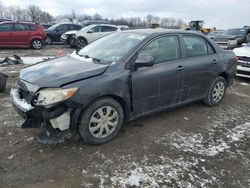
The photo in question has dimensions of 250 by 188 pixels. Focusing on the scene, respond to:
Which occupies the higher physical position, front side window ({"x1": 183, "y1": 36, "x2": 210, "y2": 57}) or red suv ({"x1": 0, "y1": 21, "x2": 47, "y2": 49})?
front side window ({"x1": 183, "y1": 36, "x2": 210, "y2": 57})

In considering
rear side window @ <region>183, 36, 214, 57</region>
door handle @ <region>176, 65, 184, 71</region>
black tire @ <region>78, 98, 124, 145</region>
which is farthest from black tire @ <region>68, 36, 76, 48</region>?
black tire @ <region>78, 98, 124, 145</region>

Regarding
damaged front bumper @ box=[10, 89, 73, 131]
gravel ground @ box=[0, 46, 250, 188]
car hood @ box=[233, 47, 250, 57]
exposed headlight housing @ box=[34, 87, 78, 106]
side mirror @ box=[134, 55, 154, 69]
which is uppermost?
side mirror @ box=[134, 55, 154, 69]

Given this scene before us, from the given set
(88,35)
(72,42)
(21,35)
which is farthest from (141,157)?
(72,42)

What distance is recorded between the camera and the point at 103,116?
11.7ft

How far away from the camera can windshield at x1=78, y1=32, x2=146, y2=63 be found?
155 inches

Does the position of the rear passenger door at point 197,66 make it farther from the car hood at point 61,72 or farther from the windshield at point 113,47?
the car hood at point 61,72

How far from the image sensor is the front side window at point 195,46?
4615mm

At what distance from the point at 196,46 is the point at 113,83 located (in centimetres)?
214

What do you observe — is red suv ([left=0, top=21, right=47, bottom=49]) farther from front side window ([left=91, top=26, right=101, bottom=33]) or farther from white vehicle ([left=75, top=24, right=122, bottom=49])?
front side window ([left=91, top=26, right=101, bottom=33])

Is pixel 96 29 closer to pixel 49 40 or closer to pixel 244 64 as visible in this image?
pixel 49 40

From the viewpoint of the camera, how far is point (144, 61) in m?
3.71

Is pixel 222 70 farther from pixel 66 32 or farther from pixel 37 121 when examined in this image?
pixel 66 32

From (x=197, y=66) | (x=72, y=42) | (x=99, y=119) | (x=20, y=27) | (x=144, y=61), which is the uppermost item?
(x=144, y=61)

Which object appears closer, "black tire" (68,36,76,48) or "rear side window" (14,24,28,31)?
"rear side window" (14,24,28,31)
